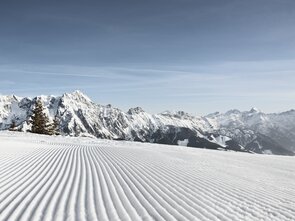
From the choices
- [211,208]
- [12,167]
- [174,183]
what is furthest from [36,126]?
[211,208]

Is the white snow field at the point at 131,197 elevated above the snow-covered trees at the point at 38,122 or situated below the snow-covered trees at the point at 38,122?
below

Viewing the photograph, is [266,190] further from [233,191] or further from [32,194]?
[32,194]

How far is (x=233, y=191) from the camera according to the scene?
12.9 metres

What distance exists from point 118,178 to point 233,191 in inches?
171

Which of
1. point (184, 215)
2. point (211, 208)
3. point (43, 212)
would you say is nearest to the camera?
point (43, 212)

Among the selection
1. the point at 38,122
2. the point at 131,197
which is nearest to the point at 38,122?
the point at 38,122

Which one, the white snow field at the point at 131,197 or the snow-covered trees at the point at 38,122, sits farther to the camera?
the snow-covered trees at the point at 38,122

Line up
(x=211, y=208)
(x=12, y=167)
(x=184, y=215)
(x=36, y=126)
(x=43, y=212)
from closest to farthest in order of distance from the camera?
(x=43, y=212)
(x=184, y=215)
(x=211, y=208)
(x=12, y=167)
(x=36, y=126)

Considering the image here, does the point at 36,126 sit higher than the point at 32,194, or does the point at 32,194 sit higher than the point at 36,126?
the point at 36,126

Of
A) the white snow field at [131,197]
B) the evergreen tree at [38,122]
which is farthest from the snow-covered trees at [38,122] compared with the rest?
the white snow field at [131,197]

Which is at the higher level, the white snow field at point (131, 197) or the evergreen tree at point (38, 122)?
the evergreen tree at point (38, 122)

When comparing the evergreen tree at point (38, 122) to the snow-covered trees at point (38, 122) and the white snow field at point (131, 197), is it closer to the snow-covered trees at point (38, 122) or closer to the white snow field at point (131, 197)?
the snow-covered trees at point (38, 122)

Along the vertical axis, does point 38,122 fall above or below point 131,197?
above

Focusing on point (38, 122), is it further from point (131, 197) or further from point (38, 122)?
point (131, 197)
